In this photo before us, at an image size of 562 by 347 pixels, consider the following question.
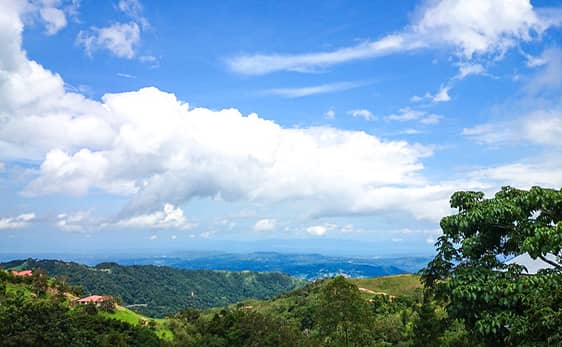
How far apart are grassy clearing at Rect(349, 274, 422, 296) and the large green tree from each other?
10936 cm

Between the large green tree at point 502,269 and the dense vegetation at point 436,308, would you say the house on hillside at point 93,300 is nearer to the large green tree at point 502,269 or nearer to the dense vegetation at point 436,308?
the dense vegetation at point 436,308

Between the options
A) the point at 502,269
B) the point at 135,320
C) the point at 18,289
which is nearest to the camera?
the point at 502,269

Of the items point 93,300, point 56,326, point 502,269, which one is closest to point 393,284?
point 93,300

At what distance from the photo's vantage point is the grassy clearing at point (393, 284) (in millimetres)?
118094

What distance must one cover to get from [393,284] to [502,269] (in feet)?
395

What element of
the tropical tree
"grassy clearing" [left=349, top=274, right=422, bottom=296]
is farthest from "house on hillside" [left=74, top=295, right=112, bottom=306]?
"grassy clearing" [left=349, top=274, right=422, bottom=296]

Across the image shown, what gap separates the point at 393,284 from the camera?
124562mm

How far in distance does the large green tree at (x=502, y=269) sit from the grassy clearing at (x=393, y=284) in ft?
359

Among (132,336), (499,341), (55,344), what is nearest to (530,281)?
(499,341)

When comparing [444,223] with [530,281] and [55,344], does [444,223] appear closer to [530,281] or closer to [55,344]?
[530,281]

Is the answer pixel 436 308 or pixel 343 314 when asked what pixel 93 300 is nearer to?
pixel 343 314

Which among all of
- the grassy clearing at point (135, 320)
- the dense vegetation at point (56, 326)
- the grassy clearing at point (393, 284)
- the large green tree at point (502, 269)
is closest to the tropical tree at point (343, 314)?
the large green tree at point (502, 269)

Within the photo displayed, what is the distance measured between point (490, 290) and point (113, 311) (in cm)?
7812

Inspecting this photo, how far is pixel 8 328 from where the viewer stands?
5094 cm
